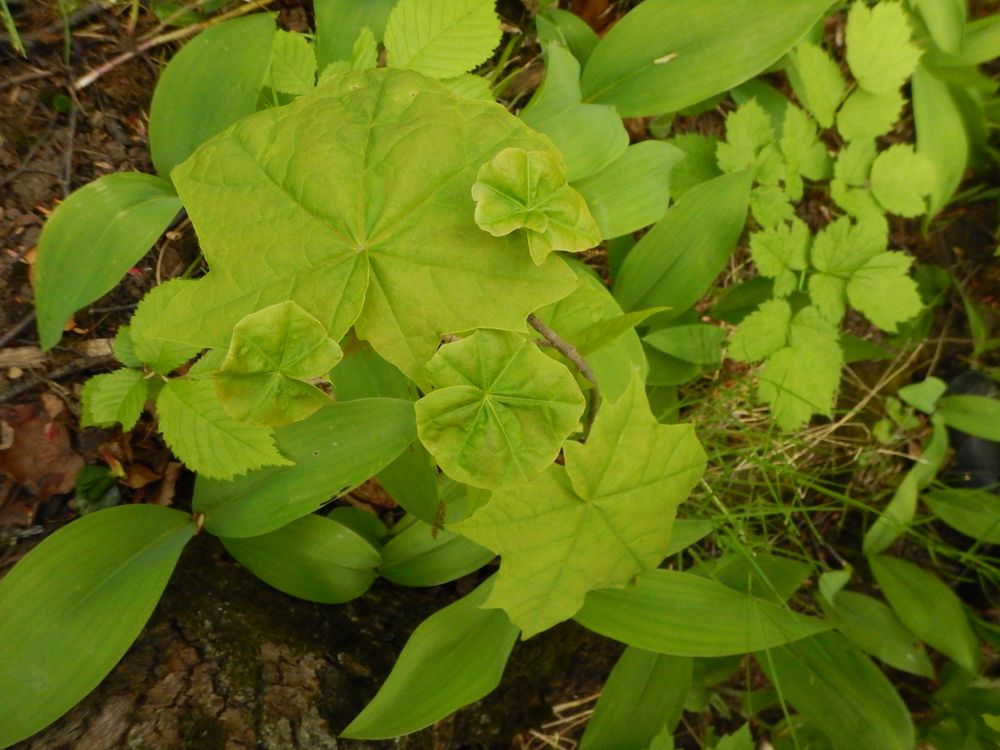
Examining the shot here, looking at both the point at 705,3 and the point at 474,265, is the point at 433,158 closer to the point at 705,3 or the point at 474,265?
the point at 474,265

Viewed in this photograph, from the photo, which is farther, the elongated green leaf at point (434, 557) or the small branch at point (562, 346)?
the elongated green leaf at point (434, 557)

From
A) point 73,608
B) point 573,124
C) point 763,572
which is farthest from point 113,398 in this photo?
point 763,572

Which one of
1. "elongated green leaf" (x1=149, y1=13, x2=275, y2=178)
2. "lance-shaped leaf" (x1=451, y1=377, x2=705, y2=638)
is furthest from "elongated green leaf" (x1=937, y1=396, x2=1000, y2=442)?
"elongated green leaf" (x1=149, y1=13, x2=275, y2=178)

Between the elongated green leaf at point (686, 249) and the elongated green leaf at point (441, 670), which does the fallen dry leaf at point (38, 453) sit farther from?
the elongated green leaf at point (686, 249)

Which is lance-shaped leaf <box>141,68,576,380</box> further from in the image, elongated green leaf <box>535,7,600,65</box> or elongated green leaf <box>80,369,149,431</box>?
elongated green leaf <box>535,7,600,65</box>

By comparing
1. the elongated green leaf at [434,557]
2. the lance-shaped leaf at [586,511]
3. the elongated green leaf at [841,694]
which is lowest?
the elongated green leaf at [841,694]

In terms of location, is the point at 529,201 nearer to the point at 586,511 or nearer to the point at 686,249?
the point at 586,511

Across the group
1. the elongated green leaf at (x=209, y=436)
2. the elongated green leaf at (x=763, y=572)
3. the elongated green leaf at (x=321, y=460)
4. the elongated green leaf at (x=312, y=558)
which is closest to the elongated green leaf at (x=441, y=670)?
the elongated green leaf at (x=312, y=558)
